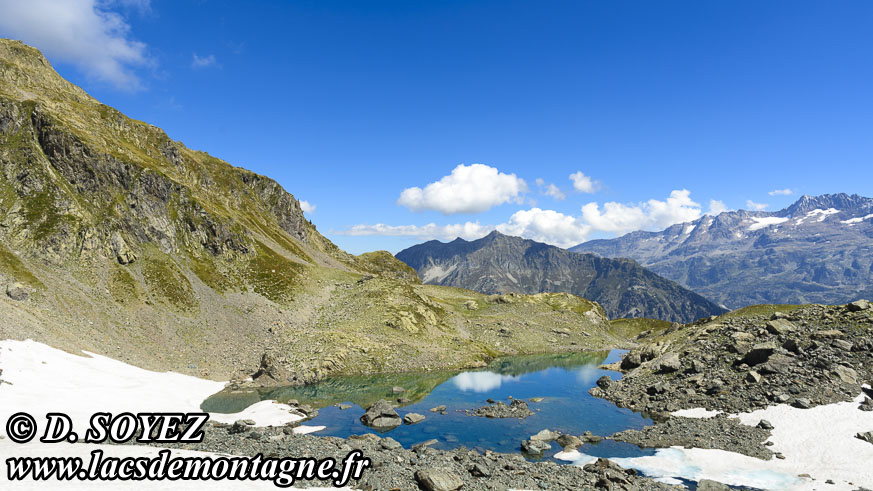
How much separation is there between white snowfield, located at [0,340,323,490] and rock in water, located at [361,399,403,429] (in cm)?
741

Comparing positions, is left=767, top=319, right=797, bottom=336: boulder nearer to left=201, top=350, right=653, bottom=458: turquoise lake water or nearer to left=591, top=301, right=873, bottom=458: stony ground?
left=591, top=301, right=873, bottom=458: stony ground

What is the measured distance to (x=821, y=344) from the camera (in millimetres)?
61812

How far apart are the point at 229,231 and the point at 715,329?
131975 mm

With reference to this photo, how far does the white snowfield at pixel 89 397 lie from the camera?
101 ft

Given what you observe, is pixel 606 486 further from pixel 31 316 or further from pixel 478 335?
pixel 478 335

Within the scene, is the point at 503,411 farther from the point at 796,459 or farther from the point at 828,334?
the point at 828,334

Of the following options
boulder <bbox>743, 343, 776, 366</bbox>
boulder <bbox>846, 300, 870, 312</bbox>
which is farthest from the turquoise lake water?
boulder <bbox>846, 300, 870, 312</bbox>

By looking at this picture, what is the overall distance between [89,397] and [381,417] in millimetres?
35293

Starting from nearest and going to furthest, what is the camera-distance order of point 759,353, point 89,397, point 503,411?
point 89,397 → point 759,353 → point 503,411

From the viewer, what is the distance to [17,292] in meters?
71.4

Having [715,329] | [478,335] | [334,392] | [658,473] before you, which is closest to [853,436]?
[658,473]

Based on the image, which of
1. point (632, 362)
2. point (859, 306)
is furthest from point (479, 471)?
point (859, 306)

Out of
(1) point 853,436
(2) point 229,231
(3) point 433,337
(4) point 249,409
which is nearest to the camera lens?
(1) point 853,436

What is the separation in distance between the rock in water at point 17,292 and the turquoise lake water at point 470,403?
40102 millimetres
